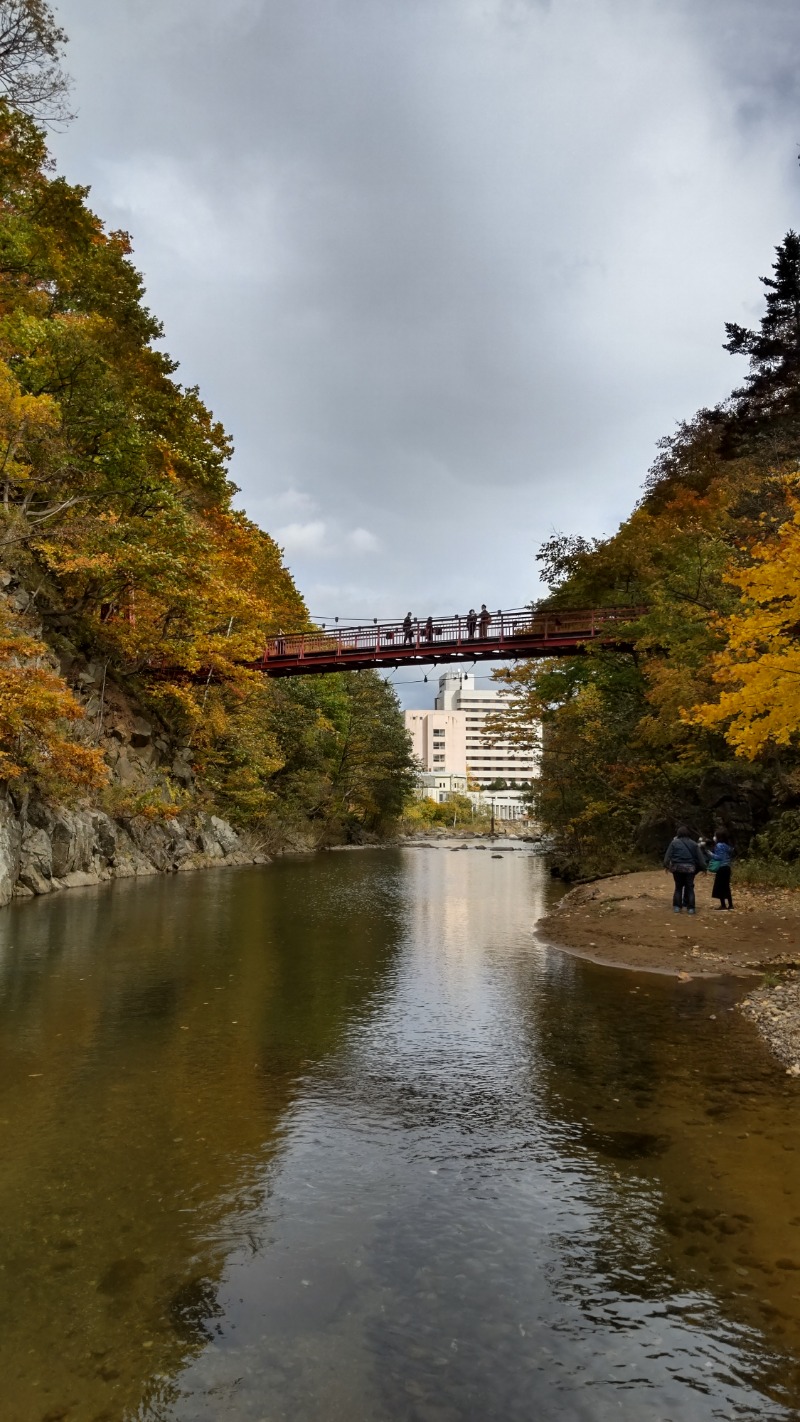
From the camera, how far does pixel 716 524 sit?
1305 inches

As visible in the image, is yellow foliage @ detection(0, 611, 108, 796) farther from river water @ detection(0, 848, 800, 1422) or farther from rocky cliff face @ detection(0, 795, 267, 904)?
river water @ detection(0, 848, 800, 1422)

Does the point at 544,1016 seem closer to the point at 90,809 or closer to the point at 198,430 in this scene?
the point at 90,809

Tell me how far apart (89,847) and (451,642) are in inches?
726

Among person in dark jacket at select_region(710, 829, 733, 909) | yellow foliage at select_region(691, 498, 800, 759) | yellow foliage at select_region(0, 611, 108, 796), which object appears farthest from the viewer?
yellow foliage at select_region(0, 611, 108, 796)

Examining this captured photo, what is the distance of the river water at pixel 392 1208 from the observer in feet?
12.9

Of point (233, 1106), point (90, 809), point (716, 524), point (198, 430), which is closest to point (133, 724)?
point (90, 809)

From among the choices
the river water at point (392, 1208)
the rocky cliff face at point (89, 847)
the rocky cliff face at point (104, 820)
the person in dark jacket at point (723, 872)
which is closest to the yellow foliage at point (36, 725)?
the rocky cliff face at point (104, 820)

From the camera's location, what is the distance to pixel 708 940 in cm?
1555

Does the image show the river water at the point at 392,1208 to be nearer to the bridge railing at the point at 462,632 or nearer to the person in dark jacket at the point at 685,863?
the person in dark jacket at the point at 685,863

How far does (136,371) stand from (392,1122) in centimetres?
3670

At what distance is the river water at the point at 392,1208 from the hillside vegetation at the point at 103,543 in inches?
573

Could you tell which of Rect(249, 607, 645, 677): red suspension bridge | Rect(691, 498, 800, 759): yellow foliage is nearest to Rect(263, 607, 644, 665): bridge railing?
Rect(249, 607, 645, 677): red suspension bridge

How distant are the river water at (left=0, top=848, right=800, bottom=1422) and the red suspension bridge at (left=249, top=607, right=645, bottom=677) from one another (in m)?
23.7

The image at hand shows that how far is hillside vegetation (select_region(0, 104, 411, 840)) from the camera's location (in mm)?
23562
